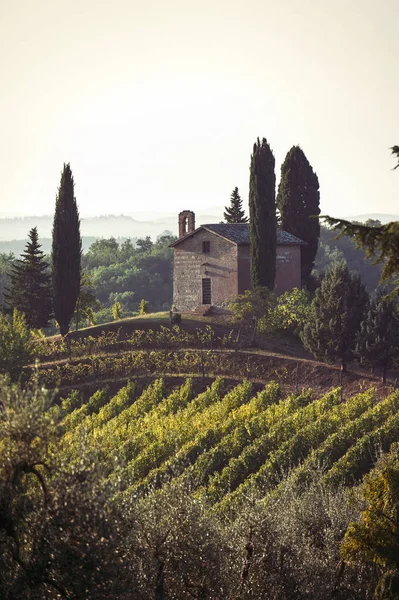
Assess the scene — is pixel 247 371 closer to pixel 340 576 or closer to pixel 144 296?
pixel 340 576

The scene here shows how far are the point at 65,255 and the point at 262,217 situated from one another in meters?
12.0

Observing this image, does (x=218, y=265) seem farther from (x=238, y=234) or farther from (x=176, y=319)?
(x=176, y=319)

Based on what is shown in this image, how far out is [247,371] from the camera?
4941 cm

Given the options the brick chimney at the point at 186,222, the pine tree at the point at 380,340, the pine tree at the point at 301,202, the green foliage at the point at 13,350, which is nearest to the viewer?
the pine tree at the point at 380,340

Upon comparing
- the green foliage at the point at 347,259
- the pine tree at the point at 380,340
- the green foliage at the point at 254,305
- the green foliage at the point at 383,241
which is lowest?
the pine tree at the point at 380,340

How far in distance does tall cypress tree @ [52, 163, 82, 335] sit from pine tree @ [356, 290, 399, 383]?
1881 centimetres

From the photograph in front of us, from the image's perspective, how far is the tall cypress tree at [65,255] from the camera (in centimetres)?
5722

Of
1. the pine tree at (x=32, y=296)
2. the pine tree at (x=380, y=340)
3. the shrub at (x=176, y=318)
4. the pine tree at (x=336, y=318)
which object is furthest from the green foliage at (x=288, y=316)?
the pine tree at (x=32, y=296)

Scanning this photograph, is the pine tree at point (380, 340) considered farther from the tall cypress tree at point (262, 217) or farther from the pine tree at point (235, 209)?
the pine tree at point (235, 209)

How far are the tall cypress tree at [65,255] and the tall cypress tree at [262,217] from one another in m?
10.6

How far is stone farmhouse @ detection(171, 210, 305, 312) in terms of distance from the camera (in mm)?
59062

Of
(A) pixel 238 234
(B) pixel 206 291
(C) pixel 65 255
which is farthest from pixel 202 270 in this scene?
(C) pixel 65 255

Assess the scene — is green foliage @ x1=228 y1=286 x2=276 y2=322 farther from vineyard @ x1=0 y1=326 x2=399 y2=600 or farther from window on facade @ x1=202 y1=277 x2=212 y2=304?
window on facade @ x1=202 y1=277 x2=212 y2=304

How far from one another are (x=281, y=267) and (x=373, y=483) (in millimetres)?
37828
